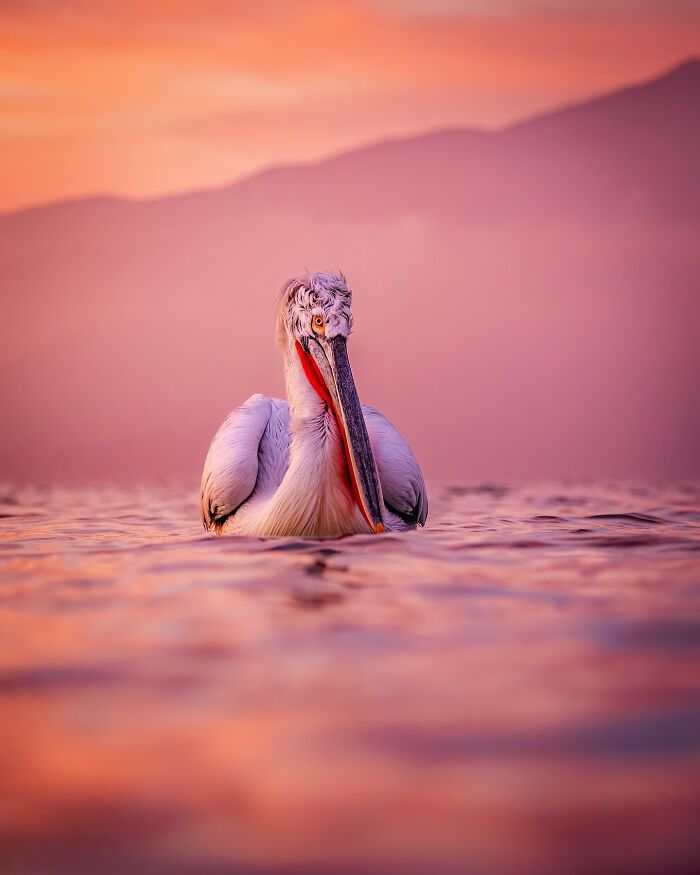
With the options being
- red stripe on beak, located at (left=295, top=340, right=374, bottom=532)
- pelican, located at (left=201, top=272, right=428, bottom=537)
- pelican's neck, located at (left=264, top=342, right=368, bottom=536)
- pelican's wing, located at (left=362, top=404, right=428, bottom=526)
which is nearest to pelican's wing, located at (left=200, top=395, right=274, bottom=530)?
pelican, located at (left=201, top=272, right=428, bottom=537)

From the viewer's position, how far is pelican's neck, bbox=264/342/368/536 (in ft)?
15.0

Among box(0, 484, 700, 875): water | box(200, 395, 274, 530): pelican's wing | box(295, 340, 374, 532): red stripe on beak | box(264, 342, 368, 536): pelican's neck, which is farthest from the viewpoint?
box(200, 395, 274, 530): pelican's wing

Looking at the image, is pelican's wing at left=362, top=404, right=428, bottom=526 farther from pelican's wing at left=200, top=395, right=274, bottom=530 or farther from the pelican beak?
pelican's wing at left=200, top=395, right=274, bottom=530

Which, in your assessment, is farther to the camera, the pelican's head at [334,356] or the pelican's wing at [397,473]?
the pelican's wing at [397,473]

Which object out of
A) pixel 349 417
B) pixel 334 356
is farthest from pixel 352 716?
pixel 334 356

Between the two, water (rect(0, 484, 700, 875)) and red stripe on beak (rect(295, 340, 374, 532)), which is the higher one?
red stripe on beak (rect(295, 340, 374, 532))

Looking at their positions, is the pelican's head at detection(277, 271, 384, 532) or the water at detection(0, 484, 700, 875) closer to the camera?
the water at detection(0, 484, 700, 875)

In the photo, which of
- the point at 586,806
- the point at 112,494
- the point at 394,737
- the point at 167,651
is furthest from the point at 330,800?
the point at 112,494

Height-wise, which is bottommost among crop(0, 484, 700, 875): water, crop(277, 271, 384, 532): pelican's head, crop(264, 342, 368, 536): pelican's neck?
crop(0, 484, 700, 875): water

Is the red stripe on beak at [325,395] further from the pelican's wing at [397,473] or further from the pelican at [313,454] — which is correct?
the pelican's wing at [397,473]

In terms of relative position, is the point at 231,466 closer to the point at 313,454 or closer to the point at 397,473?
the point at 313,454

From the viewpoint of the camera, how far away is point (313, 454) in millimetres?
4629

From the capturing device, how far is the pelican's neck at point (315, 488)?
4.58 m

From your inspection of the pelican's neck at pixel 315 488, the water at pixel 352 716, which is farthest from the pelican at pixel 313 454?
the water at pixel 352 716
